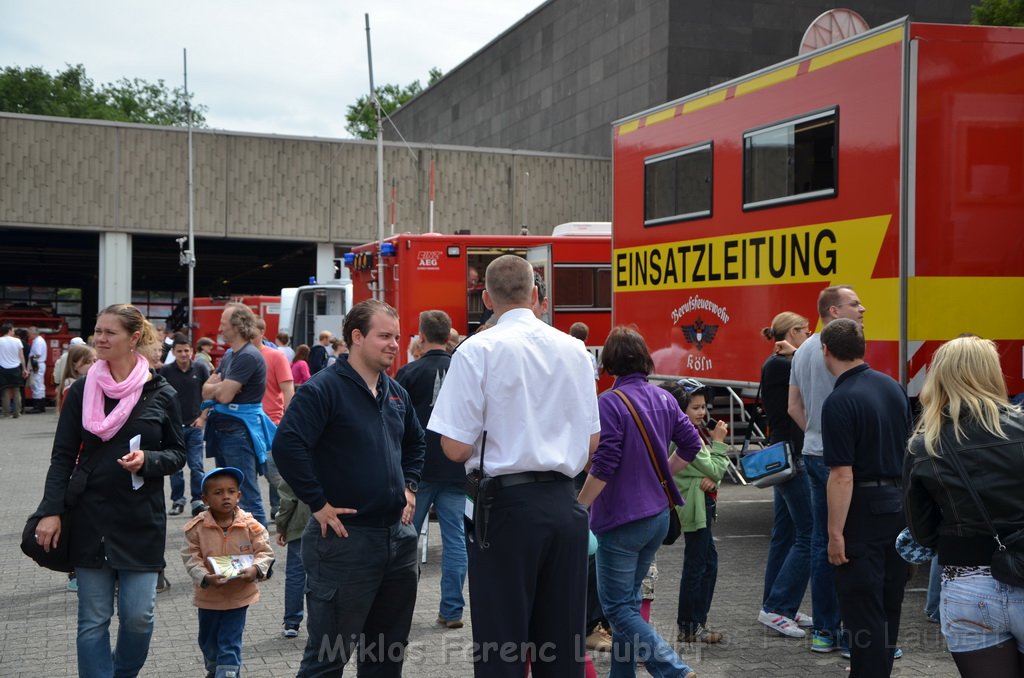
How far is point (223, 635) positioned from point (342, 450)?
58.7 inches

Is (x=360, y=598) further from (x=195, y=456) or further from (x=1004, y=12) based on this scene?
(x=1004, y=12)

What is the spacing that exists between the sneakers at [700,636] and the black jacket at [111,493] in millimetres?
3136

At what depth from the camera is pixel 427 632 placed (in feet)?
22.0

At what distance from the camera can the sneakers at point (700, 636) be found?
20.9 ft

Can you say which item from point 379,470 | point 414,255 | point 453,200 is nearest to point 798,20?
point 453,200

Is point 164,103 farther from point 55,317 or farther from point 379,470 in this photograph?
point 379,470

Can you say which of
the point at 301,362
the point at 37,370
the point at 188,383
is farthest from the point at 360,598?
the point at 37,370

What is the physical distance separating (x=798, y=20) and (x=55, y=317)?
2270 centimetres

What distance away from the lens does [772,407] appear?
23.7 ft

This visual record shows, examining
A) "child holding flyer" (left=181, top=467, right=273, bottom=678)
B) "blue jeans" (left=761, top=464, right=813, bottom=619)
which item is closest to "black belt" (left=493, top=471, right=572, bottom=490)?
"child holding flyer" (left=181, top=467, right=273, bottom=678)

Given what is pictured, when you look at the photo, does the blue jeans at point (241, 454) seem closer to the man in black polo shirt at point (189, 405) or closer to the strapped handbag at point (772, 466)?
the man in black polo shirt at point (189, 405)

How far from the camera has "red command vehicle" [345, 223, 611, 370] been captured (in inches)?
609

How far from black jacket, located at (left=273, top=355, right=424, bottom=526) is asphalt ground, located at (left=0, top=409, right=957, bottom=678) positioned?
0.76 meters

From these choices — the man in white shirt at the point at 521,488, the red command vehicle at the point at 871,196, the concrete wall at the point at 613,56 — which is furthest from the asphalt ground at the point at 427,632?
the concrete wall at the point at 613,56
